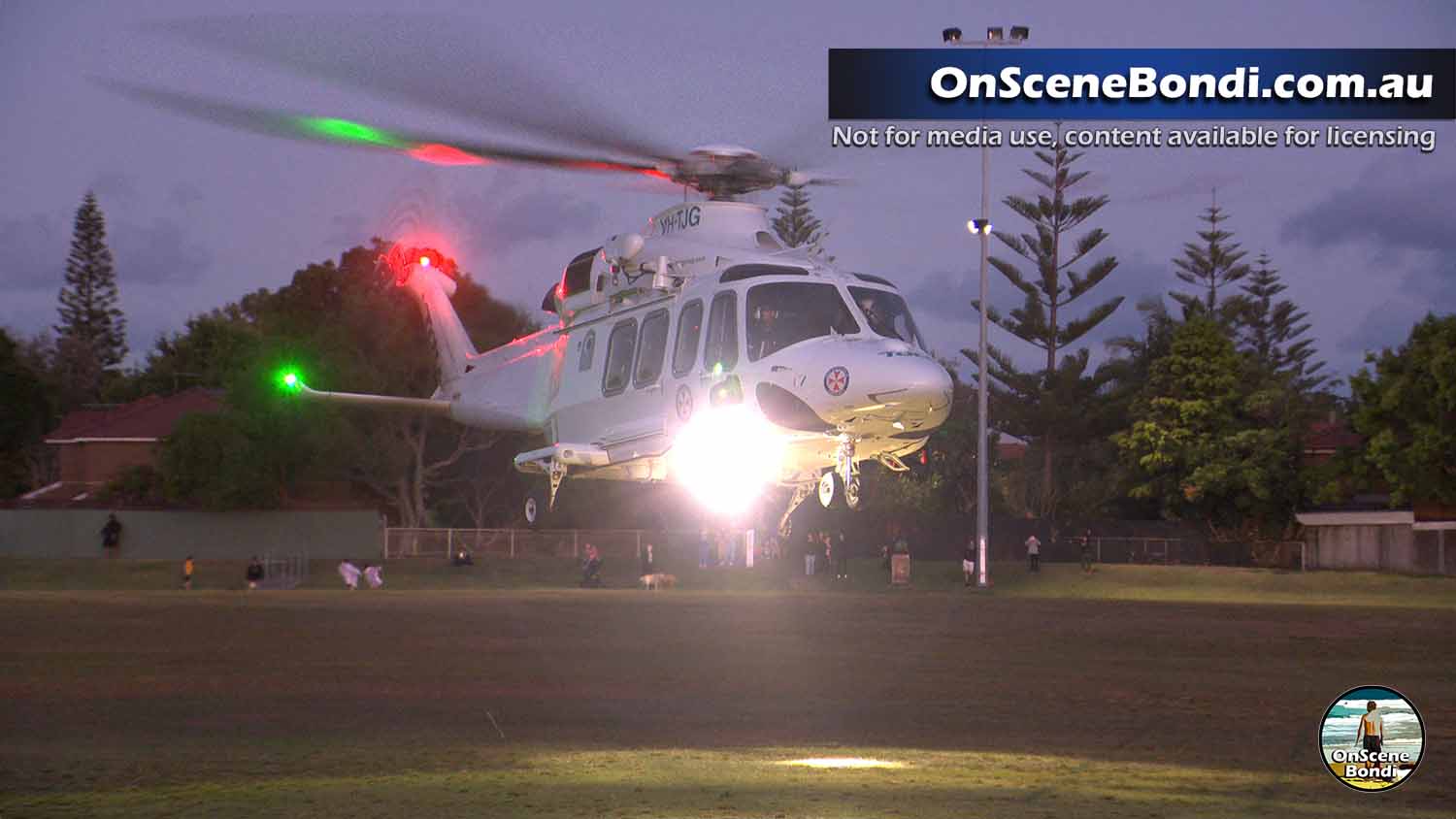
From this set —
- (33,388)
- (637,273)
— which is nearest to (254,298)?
(33,388)

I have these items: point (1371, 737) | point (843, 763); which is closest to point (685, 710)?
point (843, 763)

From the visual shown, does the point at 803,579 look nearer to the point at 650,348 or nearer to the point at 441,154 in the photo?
the point at 650,348

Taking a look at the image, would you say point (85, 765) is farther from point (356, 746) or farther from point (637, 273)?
point (637, 273)

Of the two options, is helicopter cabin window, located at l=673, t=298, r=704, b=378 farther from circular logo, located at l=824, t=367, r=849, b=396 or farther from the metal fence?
the metal fence

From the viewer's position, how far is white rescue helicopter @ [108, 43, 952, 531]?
20.9 metres

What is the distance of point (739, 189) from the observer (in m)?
23.3

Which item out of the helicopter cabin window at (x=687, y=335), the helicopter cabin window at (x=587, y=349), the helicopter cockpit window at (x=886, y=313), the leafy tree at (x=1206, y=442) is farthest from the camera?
the leafy tree at (x=1206, y=442)

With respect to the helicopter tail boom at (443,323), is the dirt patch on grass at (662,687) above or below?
below

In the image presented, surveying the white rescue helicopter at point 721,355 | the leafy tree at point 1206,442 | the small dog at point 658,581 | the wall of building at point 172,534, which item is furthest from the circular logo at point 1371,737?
the leafy tree at point 1206,442

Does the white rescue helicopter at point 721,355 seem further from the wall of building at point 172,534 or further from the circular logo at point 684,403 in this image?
the wall of building at point 172,534

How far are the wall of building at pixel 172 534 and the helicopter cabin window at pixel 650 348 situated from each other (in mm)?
30615

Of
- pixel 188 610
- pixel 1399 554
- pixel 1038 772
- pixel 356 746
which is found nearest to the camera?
pixel 1038 772

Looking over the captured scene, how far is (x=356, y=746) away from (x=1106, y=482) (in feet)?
188

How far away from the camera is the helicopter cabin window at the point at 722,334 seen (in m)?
21.8
